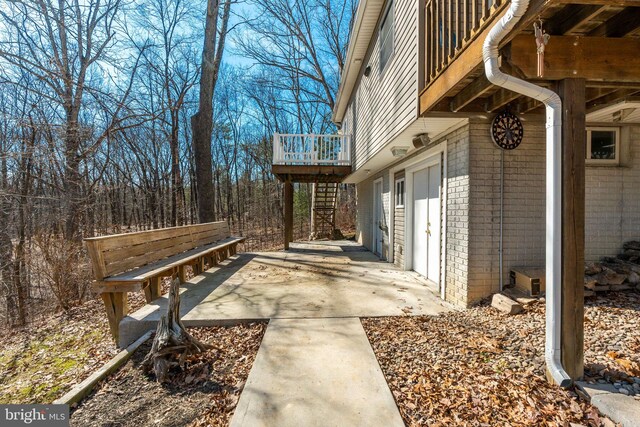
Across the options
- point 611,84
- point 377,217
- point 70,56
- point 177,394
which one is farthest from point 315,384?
point 70,56

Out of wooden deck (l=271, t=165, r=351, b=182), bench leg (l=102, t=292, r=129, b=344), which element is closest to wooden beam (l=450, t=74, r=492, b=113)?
bench leg (l=102, t=292, r=129, b=344)

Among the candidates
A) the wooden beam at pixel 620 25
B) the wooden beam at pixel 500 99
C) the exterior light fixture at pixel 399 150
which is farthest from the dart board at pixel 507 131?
the exterior light fixture at pixel 399 150

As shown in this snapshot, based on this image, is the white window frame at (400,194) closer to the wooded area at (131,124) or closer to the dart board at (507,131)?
the dart board at (507,131)

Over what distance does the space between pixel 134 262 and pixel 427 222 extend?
4.91m

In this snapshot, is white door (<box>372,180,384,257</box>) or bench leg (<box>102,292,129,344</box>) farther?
A: white door (<box>372,180,384,257</box>)

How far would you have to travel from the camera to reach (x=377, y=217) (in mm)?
9141

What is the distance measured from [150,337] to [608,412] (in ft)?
13.8

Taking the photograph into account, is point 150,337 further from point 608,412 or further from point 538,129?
point 538,129

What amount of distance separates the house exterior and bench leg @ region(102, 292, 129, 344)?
14.9 feet

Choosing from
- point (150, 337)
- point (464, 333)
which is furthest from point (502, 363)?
point (150, 337)

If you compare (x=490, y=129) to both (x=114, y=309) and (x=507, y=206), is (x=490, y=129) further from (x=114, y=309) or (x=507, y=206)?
(x=114, y=309)

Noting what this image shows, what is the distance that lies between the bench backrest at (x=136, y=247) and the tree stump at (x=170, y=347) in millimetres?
1343

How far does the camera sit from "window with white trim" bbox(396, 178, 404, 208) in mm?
6993

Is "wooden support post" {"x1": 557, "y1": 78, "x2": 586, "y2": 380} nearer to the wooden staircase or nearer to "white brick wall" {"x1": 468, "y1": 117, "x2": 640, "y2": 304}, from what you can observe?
"white brick wall" {"x1": 468, "y1": 117, "x2": 640, "y2": 304}
